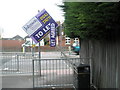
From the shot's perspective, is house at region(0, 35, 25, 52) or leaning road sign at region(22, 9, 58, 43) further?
house at region(0, 35, 25, 52)

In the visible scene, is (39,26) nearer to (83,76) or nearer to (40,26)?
(40,26)

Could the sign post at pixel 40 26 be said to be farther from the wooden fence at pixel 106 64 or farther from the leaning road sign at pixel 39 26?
the wooden fence at pixel 106 64

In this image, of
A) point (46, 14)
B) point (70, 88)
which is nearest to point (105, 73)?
point (70, 88)

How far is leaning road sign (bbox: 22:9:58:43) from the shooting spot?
7992 mm

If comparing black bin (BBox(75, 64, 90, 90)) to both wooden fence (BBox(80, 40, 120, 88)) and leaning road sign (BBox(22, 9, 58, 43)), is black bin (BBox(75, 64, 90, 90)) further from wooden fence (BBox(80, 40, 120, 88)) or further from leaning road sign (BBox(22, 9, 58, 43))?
leaning road sign (BBox(22, 9, 58, 43))

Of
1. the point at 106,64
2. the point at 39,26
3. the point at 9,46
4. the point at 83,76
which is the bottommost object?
the point at 83,76

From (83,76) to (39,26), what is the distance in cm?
398

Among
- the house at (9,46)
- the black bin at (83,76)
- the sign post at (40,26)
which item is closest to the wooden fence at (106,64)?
the black bin at (83,76)

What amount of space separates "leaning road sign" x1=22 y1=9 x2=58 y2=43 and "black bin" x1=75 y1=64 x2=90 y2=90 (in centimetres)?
364

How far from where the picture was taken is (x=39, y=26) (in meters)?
8.09

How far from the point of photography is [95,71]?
5812mm

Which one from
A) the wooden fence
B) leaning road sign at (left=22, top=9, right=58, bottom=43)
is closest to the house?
leaning road sign at (left=22, top=9, right=58, bottom=43)

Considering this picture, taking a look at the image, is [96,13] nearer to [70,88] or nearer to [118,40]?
[118,40]

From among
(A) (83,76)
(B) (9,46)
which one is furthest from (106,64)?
(B) (9,46)
